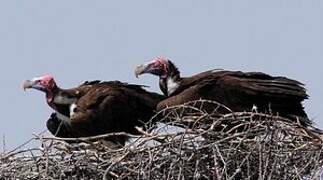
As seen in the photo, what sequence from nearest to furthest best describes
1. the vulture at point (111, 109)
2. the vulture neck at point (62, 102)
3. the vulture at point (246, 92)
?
the vulture at point (246, 92), the vulture at point (111, 109), the vulture neck at point (62, 102)

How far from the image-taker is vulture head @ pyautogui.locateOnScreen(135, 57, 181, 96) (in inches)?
472

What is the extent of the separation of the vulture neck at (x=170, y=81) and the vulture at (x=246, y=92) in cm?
27

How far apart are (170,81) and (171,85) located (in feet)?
0.46

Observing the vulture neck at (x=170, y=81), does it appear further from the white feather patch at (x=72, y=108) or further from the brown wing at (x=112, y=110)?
the white feather patch at (x=72, y=108)

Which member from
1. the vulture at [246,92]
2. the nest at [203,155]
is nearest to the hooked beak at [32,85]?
the vulture at [246,92]

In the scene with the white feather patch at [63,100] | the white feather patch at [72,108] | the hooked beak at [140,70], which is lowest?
the white feather patch at [72,108]

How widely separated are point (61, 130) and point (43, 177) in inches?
130

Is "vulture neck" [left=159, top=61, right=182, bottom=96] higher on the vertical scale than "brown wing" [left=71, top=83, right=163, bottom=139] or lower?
higher

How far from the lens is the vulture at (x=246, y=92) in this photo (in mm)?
10648

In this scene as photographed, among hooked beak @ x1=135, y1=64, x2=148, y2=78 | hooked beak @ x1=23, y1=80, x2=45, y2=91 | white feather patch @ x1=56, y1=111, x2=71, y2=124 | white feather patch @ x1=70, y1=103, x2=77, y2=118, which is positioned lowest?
white feather patch @ x1=56, y1=111, x2=71, y2=124

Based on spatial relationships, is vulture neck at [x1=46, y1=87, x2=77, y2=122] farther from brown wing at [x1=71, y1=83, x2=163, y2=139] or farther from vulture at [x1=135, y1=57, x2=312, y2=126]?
vulture at [x1=135, y1=57, x2=312, y2=126]

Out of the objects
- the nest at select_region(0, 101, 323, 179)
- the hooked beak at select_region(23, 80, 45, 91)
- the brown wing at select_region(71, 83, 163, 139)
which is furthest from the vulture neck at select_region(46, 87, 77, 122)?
the nest at select_region(0, 101, 323, 179)

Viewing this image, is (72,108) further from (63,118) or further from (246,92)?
(246,92)

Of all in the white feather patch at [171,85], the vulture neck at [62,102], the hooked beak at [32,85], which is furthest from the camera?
the hooked beak at [32,85]
